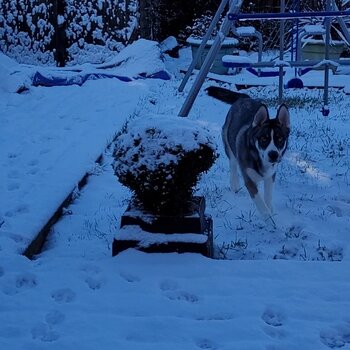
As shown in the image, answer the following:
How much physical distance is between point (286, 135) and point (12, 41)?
9.82 meters

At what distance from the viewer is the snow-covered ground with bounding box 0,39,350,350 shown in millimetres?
2766

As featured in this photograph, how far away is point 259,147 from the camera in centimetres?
438

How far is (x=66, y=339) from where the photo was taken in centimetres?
270

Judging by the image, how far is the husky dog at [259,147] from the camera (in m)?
4.30

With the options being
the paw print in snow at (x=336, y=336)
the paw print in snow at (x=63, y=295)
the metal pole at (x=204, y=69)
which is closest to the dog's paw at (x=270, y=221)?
the paw print in snow at (x=336, y=336)

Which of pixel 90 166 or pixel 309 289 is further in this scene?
pixel 90 166

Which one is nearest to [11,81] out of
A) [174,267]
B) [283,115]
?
[283,115]

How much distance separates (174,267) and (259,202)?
120 cm

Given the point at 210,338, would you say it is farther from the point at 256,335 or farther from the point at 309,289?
the point at 309,289

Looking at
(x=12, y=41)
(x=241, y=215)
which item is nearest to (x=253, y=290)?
(x=241, y=215)

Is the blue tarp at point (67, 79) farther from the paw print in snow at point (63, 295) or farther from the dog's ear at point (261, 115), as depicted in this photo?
the paw print in snow at point (63, 295)

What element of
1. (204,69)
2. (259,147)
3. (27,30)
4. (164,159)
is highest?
(27,30)

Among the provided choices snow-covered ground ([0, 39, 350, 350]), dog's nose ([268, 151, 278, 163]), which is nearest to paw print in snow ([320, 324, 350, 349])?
snow-covered ground ([0, 39, 350, 350])

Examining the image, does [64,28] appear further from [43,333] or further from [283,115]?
[43,333]
